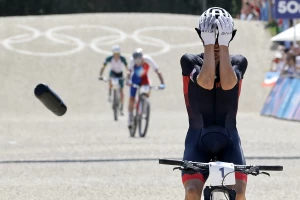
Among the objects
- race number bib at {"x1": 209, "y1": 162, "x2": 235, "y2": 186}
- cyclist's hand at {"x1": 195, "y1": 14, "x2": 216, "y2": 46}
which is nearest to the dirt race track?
cyclist's hand at {"x1": 195, "y1": 14, "x2": 216, "y2": 46}

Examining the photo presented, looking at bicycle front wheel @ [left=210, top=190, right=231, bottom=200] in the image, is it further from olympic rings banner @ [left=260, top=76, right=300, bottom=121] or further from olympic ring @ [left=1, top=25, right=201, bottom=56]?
olympic ring @ [left=1, top=25, right=201, bottom=56]

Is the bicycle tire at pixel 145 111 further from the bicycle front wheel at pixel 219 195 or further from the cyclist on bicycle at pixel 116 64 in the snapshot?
the bicycle front wheel at pixel 219 195

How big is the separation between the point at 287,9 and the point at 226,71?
20418 millimetres

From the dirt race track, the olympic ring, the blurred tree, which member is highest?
the blurred tree

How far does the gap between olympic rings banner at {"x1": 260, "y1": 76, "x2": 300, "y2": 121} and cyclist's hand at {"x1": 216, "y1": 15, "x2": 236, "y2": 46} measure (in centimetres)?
1815

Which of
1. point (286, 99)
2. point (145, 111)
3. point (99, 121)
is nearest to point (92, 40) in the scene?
point (99, 121)

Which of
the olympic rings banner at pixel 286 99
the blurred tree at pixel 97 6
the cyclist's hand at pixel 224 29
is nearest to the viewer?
the cyclist's hand at pixel 224 29

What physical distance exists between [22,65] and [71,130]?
15.1m

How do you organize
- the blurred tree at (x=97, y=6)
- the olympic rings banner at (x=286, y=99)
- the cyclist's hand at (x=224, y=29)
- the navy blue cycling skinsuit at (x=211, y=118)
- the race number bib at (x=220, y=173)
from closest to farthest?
the race number bib at (x=220, y=173)
the cyclist's hand at (x=224, y=29)
the navy blue cycling skinsuit at (x=211, y=118)
the olympic rings banner at (x=286, y=99)
the blurred tree at (x=97, y=6)

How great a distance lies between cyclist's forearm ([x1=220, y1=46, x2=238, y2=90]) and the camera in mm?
5973

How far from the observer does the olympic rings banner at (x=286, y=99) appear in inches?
951

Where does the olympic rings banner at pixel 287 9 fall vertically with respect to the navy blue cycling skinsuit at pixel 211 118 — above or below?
above

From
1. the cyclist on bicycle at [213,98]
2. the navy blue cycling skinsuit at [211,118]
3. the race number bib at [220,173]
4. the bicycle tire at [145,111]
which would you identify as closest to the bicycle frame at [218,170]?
the race number bib at [220,173]

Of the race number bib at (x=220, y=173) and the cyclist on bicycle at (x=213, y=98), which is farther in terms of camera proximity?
the cyclist on bicycle at (x=213, y=98)
